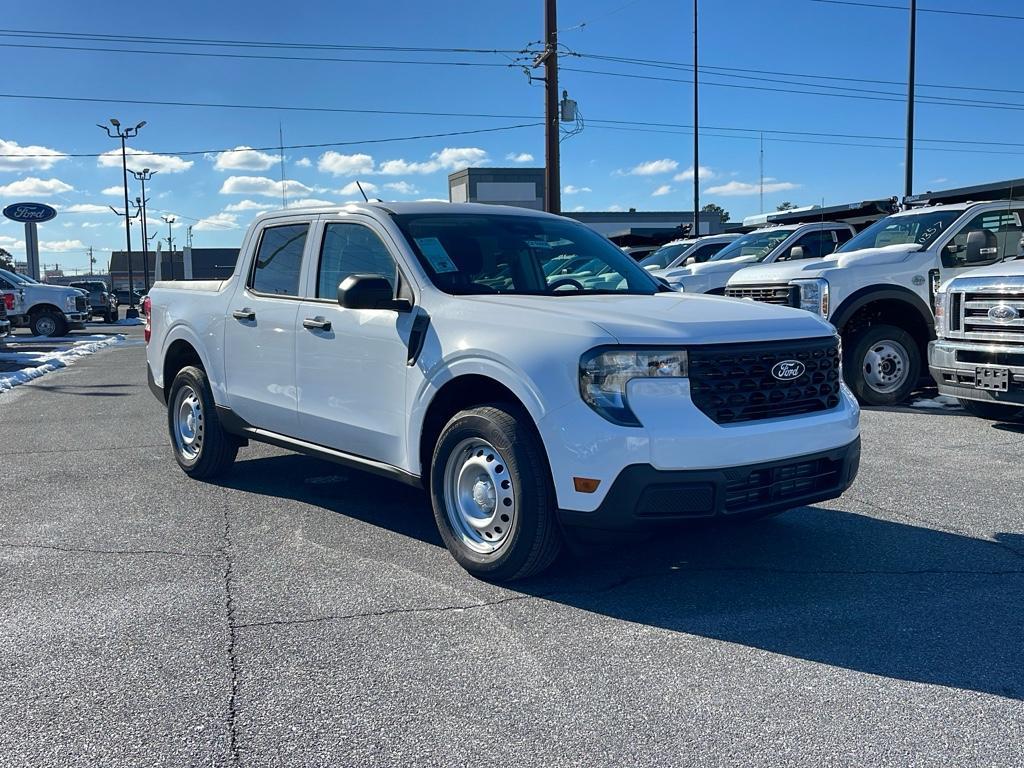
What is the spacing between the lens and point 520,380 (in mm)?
4367

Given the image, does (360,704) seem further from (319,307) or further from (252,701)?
(319,307)

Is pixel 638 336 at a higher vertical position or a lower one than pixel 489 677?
higher

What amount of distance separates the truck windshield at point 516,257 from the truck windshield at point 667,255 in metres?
13.1

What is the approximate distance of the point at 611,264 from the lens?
19.4 ft

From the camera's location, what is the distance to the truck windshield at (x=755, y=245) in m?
15.7

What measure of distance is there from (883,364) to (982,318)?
2.00 metres

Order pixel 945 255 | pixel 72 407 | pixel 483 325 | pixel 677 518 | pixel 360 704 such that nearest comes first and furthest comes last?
pixel 360 704, pixel 677 518, pixel 483 325, pixel 945 255, pixel 72 407

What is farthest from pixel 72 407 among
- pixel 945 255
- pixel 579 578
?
pixel 945 255

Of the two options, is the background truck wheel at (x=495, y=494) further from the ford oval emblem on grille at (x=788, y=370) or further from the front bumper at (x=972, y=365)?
the front bumper at (x=972, y=365)

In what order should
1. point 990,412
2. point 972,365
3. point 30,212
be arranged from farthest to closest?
point 30,212 → point 990,412 → point 972,365

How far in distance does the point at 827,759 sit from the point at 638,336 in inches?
73.5

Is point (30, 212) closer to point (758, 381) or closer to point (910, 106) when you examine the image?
point (910, 106)

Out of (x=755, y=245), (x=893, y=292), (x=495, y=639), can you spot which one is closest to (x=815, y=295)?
(x=893, y=292)

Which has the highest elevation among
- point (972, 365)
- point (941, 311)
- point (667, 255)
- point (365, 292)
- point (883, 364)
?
point (667, 255)
